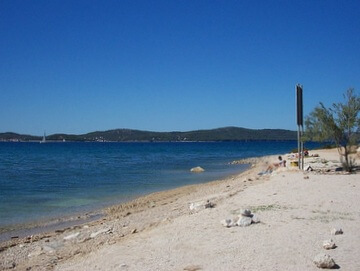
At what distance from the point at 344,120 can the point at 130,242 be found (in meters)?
15.9

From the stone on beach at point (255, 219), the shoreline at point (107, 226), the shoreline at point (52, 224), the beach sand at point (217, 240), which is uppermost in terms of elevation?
the stone on beach at point (255, 219)

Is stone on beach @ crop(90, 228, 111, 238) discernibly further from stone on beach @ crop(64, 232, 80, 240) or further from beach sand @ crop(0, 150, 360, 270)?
stone on beach @ crop(64, 232, 80, 240)

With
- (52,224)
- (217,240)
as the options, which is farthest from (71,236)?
(217,240)

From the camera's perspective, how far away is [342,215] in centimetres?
985

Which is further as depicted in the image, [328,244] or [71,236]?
[71,236]

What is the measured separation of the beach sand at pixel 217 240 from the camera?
682 cm

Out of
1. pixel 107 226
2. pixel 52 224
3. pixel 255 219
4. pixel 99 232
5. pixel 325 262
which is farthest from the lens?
pixel 52 224

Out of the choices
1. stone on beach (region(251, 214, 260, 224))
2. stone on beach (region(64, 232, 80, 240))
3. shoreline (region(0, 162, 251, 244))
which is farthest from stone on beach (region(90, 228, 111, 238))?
stone on beach (region(251, 214, 260, 224))

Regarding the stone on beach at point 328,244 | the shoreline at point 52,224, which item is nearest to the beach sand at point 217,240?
the stone on beach at point 328,244

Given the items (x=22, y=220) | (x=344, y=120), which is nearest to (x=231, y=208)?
(x=22, y=220)

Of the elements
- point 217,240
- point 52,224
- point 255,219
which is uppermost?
point 255,219

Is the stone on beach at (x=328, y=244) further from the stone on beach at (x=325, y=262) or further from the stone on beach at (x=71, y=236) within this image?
the stone on beach at (x=71, y=236)

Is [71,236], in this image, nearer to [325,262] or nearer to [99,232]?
[99,232]

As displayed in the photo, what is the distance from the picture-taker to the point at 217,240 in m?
7.94
